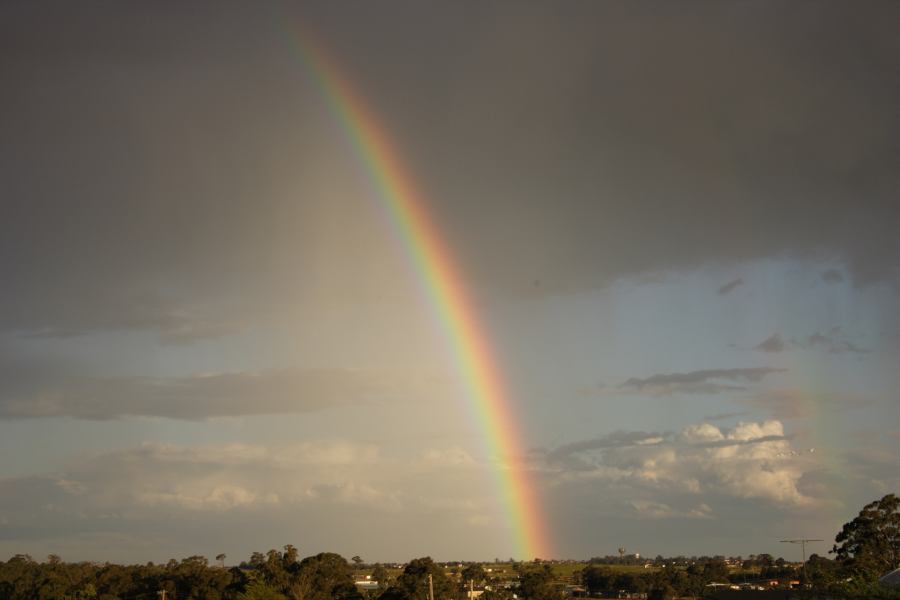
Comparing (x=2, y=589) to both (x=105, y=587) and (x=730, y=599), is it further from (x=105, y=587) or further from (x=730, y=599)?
(x=730, y=599)

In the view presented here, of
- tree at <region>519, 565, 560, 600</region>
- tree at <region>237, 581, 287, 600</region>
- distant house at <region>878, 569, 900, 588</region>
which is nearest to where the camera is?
distant house at <region>878, 569, 900, 588</region>

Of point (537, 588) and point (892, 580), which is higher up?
point (892, 580)

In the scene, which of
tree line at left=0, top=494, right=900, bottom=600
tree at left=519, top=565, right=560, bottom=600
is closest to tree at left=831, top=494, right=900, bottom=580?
tree line at left=0, top=494, right=900, bottom=600

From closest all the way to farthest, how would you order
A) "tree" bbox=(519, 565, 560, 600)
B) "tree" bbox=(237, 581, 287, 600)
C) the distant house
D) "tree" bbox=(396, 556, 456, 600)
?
the distant house < "tree" bbox=(237, 581, 287, 600) < "tree" bbox=(396, 556, 456, 600) < "tree" bbox=(519, 565, 560, 600)

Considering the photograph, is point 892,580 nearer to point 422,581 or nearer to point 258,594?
point 422,581

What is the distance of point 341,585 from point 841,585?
6264 centimetres

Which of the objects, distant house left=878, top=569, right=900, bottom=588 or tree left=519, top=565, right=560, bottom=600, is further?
tree left=519, top=565, right=560, bottom=600

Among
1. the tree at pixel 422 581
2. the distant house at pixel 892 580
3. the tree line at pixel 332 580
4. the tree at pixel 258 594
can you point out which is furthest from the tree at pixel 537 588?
the distant house at pixel 892 580

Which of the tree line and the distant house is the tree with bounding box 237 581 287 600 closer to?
the tree line

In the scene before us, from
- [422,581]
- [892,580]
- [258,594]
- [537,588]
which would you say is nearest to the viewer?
[892,580]

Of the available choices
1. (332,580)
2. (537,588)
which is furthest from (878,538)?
(332,580)

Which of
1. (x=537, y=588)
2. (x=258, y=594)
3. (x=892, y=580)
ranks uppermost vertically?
(x=892, y=580)

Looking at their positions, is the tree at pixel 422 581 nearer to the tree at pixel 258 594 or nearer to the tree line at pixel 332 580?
the tree line at pixel 332 580

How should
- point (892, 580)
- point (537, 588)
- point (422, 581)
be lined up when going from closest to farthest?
point (892, 580), point (422, 581), point (537, 588)
